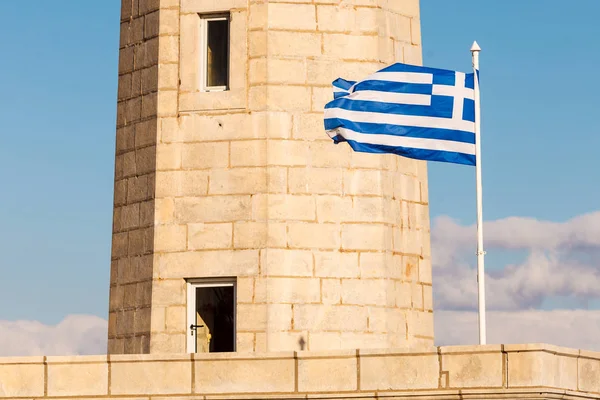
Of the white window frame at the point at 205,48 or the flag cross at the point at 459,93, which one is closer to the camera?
the flag cross at the point at 459,93

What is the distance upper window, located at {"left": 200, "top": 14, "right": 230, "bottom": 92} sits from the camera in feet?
66.9

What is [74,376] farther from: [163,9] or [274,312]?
[163,9]

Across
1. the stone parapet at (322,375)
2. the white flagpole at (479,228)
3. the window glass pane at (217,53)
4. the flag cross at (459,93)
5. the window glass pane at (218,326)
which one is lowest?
the stone parapet at (322,375)

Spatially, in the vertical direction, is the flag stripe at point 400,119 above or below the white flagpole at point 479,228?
above

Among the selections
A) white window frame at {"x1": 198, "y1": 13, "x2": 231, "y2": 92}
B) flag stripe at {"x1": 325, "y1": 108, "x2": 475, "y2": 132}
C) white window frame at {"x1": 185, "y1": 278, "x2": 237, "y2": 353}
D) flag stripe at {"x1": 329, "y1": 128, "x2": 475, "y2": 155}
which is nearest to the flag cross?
flag stripe at {"x1": 325, "y1": 108, "x2": 475, "y2": 132}

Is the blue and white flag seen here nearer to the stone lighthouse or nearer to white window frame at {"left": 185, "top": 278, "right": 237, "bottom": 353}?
the stone lighthouse

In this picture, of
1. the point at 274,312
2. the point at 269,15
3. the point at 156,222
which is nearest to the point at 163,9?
the point at 269,15

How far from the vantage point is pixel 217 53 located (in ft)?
67.3

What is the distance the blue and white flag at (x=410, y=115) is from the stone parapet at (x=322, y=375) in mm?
2802

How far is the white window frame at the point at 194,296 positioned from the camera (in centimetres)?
1964

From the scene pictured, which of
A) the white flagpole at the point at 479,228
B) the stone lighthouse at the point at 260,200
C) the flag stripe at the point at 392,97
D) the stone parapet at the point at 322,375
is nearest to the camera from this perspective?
the stone parapet at the point at 322,375

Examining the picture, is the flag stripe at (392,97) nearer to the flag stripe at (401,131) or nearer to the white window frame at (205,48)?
the flag stripe at (401,131)

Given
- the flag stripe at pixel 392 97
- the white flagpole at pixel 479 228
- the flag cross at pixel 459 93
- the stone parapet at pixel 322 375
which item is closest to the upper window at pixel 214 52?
the flag stripe at pixel 392 97

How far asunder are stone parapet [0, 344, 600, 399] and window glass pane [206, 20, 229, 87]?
15.4 feet
